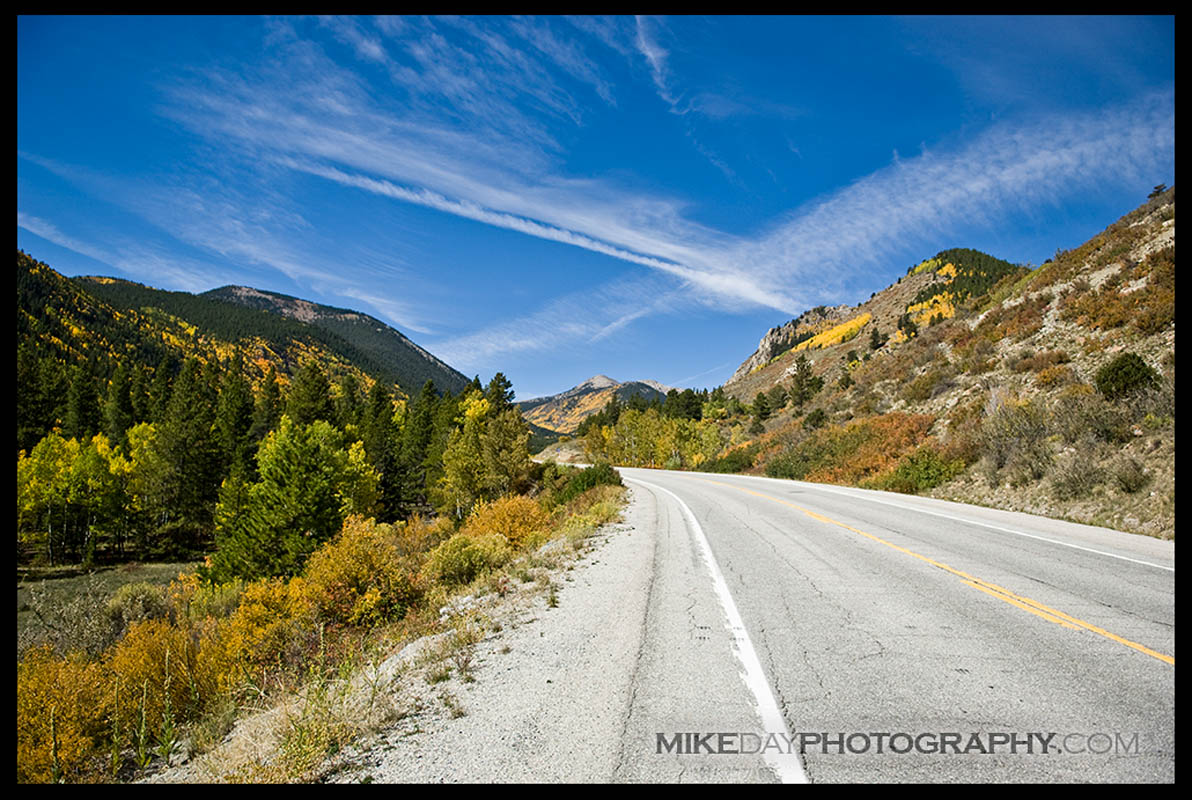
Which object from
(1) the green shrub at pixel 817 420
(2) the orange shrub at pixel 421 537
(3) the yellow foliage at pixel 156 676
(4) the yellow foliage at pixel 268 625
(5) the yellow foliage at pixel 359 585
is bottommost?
(2) the orange shrub at pixel 421 537

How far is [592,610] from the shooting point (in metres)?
5.78

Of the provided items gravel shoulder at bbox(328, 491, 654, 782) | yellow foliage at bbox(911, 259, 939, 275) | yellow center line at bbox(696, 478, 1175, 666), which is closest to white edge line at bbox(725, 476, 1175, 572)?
yellow center line at bbox(696, 478, 1175, 666)

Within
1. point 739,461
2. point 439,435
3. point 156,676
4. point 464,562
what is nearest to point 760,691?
point 464,562

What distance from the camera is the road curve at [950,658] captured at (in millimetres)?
2650

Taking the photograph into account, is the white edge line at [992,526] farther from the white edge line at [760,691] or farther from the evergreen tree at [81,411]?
the evergreen tree at [81,411]

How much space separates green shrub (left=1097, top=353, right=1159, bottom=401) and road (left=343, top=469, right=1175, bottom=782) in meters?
7.83

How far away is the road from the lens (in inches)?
105

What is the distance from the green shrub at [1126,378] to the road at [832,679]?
7.83 m

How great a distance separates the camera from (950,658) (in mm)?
3803

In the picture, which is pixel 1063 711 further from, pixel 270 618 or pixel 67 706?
pixel 270 618

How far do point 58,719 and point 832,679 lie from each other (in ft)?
29.7

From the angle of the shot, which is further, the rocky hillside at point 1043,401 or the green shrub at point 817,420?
the green shrub at point 817,420

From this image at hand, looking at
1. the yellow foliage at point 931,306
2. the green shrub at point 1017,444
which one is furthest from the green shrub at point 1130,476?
the yellow foliage at point 931,306
